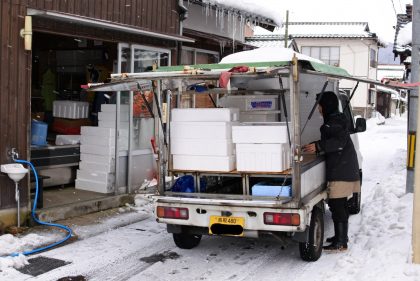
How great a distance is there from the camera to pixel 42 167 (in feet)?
28.9

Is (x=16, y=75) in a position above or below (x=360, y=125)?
above

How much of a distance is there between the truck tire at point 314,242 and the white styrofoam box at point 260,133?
3.64ft

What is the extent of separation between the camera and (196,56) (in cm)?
1261

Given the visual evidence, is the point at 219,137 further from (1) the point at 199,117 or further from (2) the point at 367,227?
(2) the point at 367,227

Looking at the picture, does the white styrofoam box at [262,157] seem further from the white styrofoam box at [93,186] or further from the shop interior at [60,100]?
the white styrofoam box at [93,186]

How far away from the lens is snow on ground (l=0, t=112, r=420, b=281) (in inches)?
212

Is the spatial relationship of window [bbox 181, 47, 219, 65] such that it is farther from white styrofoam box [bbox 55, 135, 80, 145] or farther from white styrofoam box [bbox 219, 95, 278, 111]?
white styrofoam box [bbox 219, 95, 278, 111]

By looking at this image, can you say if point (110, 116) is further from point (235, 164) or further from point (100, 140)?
point (235, 164)

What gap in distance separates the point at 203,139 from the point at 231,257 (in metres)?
1.57

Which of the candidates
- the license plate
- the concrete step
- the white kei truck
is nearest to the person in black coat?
the white kei truck

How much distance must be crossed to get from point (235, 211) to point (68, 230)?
2858 millimetres

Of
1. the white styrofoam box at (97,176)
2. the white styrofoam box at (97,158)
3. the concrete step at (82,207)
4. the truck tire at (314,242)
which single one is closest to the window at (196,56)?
the white styrofoam box at (97,158)

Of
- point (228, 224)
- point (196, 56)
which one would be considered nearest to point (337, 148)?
point (228, 224)

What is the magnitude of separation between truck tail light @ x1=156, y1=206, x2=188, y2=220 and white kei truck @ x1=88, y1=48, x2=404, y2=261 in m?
0.01
